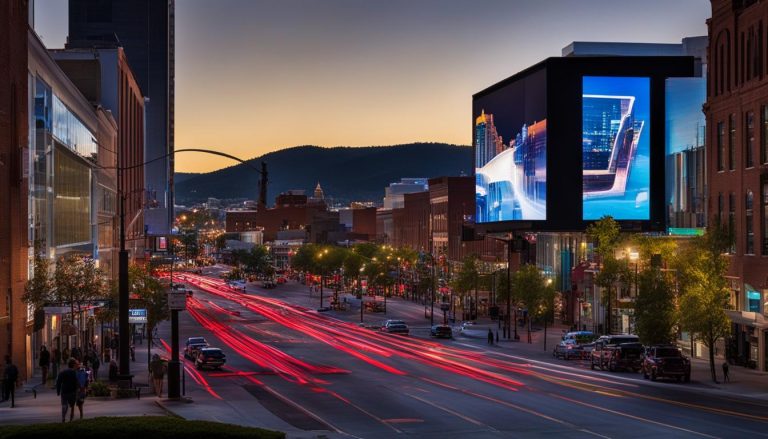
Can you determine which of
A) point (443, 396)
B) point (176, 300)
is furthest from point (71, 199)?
point (443, 396)

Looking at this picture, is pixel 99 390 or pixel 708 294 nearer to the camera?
pixel 99 390

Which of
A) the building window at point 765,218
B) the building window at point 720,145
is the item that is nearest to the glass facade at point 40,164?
the building window at point 765,218

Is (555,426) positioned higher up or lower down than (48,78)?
lower down

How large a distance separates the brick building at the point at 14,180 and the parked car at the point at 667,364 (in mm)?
30911

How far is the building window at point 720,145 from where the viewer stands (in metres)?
72.9

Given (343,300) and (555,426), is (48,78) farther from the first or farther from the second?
(343,300)

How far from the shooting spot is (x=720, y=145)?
7412cm

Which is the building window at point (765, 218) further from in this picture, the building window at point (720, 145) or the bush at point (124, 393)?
the bush at point (124, 393)

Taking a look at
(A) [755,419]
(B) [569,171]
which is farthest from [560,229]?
(A) [755,419]

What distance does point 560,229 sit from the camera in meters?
124

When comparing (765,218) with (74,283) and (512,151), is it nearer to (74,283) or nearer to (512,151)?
(74,283)

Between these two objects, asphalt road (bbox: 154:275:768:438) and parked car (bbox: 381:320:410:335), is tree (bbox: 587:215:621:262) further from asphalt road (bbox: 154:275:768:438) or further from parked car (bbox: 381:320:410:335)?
parked car (bbox: 381:320:410:335)

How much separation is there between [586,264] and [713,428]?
75.2 metres

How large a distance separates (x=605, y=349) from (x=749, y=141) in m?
15.4
